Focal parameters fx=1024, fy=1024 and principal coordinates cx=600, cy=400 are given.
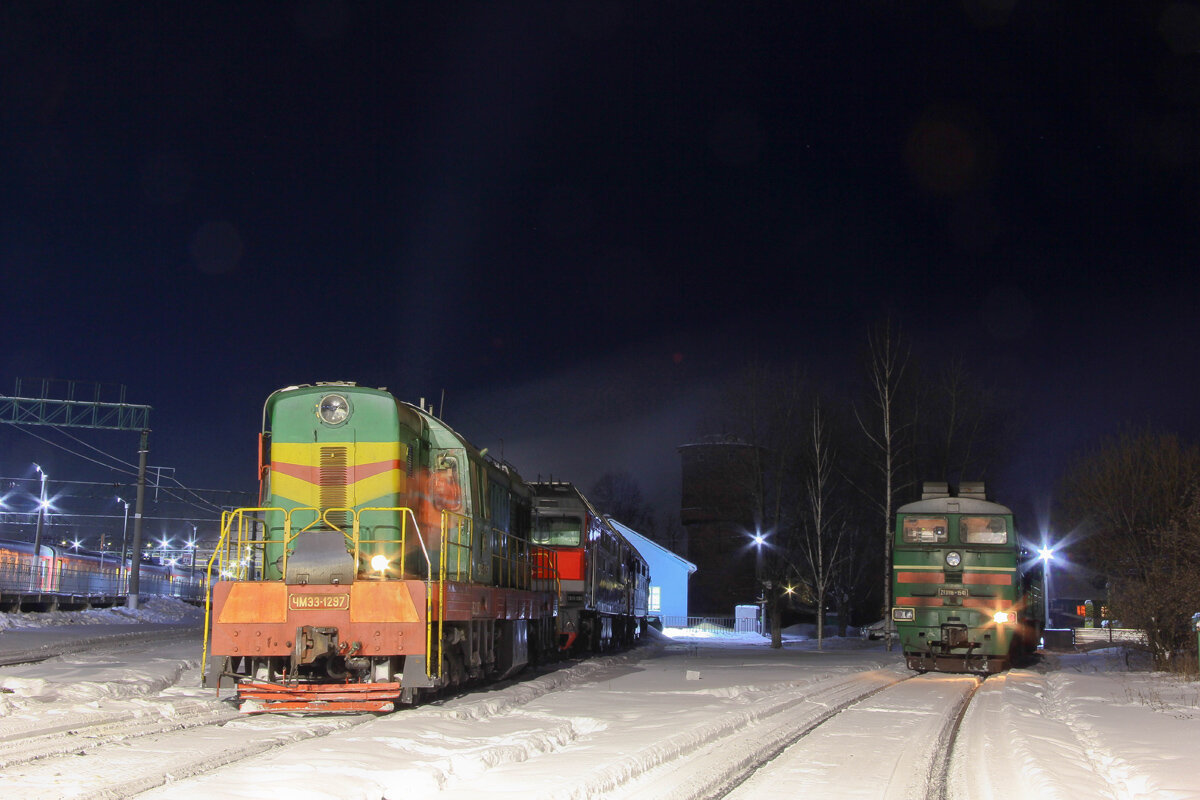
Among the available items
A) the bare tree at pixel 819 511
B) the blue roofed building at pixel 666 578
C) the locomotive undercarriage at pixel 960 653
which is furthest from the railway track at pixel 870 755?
the blue roofed building at pixel 666 578

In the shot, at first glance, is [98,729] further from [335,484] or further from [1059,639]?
[1059,639]

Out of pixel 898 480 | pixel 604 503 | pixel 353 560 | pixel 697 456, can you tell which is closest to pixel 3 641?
pixel 353 560

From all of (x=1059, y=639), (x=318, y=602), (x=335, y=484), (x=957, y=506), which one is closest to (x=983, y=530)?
(x=957, y=506)

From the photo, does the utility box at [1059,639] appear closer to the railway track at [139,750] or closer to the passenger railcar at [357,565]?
the passenger railcar at [357,565]

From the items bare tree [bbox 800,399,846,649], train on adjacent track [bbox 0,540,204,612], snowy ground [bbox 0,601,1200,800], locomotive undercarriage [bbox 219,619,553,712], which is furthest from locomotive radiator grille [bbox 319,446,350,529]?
train on adjacent track [bbox 0,540,204,612]

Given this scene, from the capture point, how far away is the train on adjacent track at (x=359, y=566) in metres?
11.0

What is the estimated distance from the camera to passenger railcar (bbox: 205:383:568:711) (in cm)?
1095

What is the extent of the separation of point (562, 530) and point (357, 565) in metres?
11.6

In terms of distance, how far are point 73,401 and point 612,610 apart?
2369cm

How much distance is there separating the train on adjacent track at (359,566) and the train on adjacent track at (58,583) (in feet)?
91.4

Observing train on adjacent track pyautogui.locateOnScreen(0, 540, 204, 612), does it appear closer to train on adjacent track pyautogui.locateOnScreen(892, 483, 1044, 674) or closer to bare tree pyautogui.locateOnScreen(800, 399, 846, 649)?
bare tree pyautogui.locateOnScreen(800, 399, 846, 649)

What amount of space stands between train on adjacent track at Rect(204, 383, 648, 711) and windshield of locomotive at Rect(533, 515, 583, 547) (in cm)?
636

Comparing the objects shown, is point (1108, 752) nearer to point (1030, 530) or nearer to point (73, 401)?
point (1030, 530)

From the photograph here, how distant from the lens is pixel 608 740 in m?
9.66
